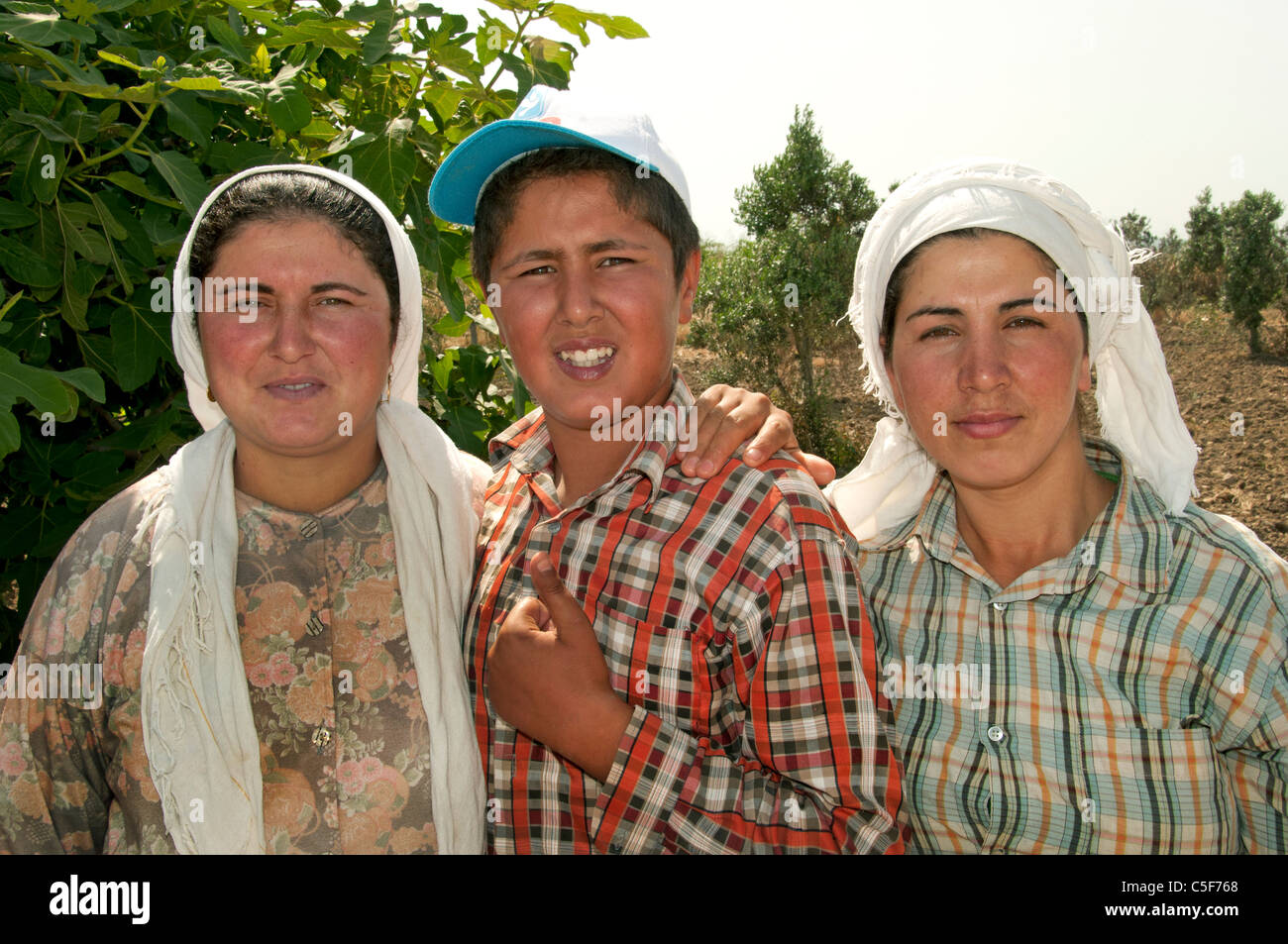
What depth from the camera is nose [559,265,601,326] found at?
6.16ft

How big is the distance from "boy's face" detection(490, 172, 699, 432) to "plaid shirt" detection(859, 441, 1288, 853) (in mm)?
774

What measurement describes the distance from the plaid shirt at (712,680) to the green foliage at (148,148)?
1088 mm

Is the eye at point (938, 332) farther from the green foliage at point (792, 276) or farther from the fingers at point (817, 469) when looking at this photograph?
the green foliage at point (792, 276)

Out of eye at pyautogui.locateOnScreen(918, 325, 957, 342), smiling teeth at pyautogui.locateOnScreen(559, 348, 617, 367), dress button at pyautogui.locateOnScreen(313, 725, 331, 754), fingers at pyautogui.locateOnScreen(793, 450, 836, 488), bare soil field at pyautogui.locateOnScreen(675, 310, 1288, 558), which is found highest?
bare soil field at pyautogui.locateOnScreen(675, 310, 1288, 558)

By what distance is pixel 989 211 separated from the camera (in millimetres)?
1835

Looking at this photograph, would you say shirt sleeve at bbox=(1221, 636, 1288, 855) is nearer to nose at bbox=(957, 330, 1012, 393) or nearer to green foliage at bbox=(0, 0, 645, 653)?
nose at bbox=(957, 330, 1012, 393)

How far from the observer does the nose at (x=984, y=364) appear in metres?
→ 1.80

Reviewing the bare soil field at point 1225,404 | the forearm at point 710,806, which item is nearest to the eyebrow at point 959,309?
the forearm at point 710,806

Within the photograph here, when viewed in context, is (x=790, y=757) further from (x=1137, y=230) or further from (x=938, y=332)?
(x=1137, y=230)

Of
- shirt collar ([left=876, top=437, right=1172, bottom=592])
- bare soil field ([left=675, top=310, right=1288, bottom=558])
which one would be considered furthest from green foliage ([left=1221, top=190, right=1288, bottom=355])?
shirt collar ([left=876, top=437, right=1172, bottom=592])

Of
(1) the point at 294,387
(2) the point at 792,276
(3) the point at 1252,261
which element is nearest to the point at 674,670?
(1) the point at 294,387

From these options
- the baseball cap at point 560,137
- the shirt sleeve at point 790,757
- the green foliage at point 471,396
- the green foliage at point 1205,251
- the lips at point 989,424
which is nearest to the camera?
the shirt sleeve at point 790,757
